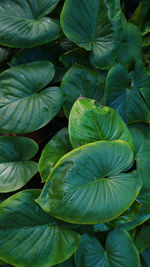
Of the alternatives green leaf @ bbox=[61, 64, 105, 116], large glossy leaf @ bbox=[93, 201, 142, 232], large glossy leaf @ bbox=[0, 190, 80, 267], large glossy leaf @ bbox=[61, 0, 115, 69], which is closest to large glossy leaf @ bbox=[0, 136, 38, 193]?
large glossy leaf @ bbox=[0, 190, 80, 267]

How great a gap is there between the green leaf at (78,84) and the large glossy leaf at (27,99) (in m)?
0.05

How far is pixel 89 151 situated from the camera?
2.17 feet

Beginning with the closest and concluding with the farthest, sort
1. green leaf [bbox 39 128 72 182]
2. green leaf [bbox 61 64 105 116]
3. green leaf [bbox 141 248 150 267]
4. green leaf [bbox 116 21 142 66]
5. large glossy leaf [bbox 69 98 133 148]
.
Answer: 1. large glossy leaf [bbox 69 98 133 148]
2. green leaf [bbox 39 128 72 182]
3. green leaf [bbox 61 64 105 116]
4. green leaf [bbox 141 248 150 267]
5. green leaf [bbox 116 21 142 66]

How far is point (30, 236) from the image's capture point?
2.39ft

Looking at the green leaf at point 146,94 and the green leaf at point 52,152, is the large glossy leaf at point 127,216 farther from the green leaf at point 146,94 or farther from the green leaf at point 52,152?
the green leaf at point 146,94

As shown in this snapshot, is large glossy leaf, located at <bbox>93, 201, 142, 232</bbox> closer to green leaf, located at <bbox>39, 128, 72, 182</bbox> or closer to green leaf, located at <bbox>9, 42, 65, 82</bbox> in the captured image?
green leaf, located at <bbox>39, 128, 72, 182</bbox>

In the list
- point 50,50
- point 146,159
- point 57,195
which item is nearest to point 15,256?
point 57,195

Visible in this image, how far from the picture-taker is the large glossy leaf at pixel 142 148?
90cm

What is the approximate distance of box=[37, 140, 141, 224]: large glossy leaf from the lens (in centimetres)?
64

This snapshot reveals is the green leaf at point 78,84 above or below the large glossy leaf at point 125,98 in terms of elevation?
above

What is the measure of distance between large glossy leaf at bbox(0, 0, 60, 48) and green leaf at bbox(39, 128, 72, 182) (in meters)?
0.39

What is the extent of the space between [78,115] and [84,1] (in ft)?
1.72

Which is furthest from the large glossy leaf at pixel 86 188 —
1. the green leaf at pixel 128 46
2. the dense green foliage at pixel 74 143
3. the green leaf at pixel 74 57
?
the green leaf at pixel 128 46

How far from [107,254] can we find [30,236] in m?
0.30
